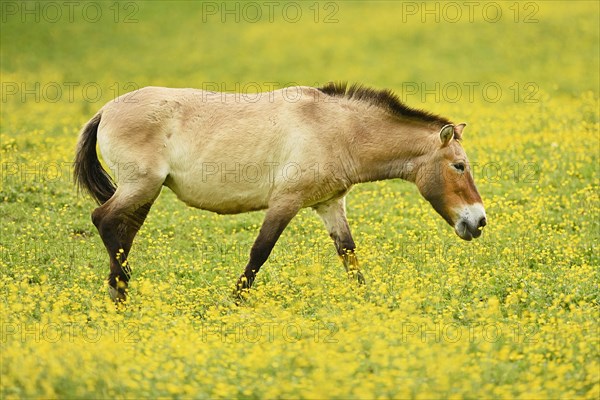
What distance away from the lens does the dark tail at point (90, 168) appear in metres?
9.71

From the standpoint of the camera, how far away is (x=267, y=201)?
9.40 m

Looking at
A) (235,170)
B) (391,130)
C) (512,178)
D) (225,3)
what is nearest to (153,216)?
(235,170)

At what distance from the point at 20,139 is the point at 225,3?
18682mm

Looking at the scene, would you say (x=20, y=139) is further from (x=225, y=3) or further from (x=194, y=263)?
(x=225, y=3)

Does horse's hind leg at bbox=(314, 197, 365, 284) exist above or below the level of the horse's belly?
below

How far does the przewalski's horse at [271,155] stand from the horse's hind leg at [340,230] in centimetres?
2

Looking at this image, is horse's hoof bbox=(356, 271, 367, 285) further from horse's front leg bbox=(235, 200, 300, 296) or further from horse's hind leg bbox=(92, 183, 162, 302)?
horse's hind leg bbox=(92, 183, 162, 302)

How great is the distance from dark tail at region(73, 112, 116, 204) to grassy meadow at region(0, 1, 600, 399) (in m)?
1.06

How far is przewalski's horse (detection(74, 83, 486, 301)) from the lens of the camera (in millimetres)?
9156

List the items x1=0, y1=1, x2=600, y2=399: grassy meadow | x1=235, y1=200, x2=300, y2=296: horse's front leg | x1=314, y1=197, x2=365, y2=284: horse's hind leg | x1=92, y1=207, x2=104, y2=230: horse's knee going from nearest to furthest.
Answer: x1=0, y1=1, x2=600, y2=399: grassy meadow < x1=235, y1=200, x2=300, y2=296: horse's front leg < x1=92, y1=207, x2=104, y2=230: horse's knee < x1=314, y1=197, x2=365, y2=284: horse's hind leg

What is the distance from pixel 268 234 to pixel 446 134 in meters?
2.26

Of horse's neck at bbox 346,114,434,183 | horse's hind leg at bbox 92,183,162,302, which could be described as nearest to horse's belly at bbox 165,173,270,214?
horse's hind leg at bbox 92,183,162,302

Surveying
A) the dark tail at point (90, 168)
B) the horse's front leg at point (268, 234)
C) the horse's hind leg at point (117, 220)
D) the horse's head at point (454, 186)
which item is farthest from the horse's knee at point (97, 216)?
the horse's head at point (454, 186)

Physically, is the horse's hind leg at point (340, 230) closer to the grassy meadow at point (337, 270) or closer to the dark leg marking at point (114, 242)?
the grassy meadow at point (337, 270)
